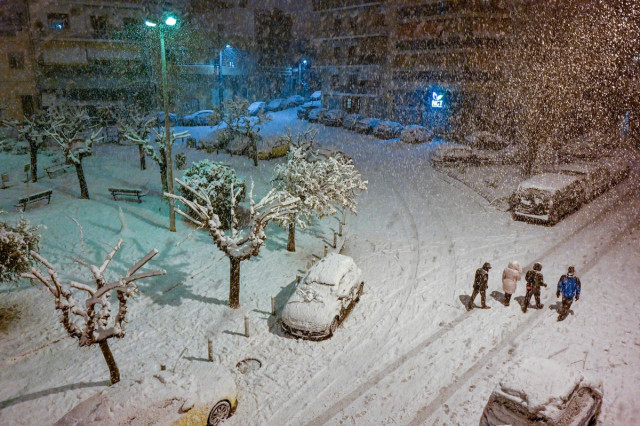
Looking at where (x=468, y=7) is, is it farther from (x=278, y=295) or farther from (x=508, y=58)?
(x=278, y=295)

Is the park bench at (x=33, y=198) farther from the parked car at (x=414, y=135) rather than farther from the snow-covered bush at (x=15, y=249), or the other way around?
the parked car at (x=414, y=135)

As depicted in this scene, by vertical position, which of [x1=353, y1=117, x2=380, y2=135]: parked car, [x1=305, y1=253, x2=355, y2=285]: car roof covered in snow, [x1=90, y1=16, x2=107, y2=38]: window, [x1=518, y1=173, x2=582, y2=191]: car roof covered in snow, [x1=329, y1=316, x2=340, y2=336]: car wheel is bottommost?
[x1=329, y1=316, x2=340, y2=336]: car wheel

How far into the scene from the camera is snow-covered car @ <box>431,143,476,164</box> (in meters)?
29.6

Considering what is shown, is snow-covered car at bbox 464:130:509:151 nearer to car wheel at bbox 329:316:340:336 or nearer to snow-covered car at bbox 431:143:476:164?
snow-covered car at bbox 431:143:476:164

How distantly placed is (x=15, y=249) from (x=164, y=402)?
641 centimetres

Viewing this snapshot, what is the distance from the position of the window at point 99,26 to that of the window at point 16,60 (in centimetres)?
686

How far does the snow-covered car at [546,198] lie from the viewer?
19.2m

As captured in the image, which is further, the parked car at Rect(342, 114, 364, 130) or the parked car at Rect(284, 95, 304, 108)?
the parked car at Rect(284, 95, 304, 108)

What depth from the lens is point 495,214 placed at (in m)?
20.8

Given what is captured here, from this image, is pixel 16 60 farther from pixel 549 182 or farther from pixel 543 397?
pixel 543 397

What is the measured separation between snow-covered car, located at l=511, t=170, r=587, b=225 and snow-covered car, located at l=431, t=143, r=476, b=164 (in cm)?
911

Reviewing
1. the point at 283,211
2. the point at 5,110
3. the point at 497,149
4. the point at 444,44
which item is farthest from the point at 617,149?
the point at 5,110

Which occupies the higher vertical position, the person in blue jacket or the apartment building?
the apartment building

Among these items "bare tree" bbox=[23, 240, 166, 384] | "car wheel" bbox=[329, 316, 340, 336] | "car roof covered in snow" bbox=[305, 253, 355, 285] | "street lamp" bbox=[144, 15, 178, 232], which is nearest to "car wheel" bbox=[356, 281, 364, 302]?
"car roof covered in snow" bbox=[305, 253, 355, 285]
